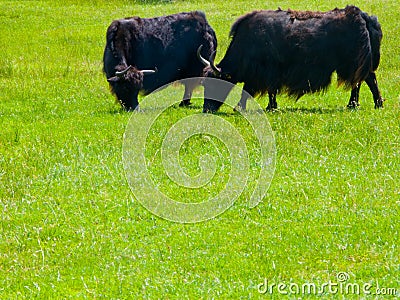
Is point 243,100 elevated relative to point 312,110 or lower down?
lower down

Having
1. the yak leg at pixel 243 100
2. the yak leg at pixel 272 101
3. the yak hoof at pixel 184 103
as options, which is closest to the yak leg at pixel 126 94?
the yak hoof at pixel 184 103

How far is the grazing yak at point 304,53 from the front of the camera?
43.3ft

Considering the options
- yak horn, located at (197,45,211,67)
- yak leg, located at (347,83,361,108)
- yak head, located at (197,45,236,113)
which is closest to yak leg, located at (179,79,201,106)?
yak horn, located at (197,45,211,67)

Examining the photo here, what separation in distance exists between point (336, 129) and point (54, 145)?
4168 millimetres

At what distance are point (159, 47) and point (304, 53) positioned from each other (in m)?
3.19

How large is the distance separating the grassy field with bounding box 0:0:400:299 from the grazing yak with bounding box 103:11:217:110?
1159 millimetres

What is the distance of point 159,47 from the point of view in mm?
14891

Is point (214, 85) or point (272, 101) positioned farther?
point (214, 85)

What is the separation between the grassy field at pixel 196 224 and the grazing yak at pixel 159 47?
1.16 m

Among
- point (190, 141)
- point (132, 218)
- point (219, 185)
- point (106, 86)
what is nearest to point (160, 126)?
point (190, 141)

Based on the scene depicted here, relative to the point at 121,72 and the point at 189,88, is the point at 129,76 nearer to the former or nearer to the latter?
the point at 121,72

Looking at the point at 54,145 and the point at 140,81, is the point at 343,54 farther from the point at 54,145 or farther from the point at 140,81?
the point at 54,145

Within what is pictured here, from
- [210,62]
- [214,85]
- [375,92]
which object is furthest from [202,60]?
[375,92]

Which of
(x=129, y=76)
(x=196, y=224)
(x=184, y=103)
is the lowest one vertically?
Answer: (x=184, y=103)
